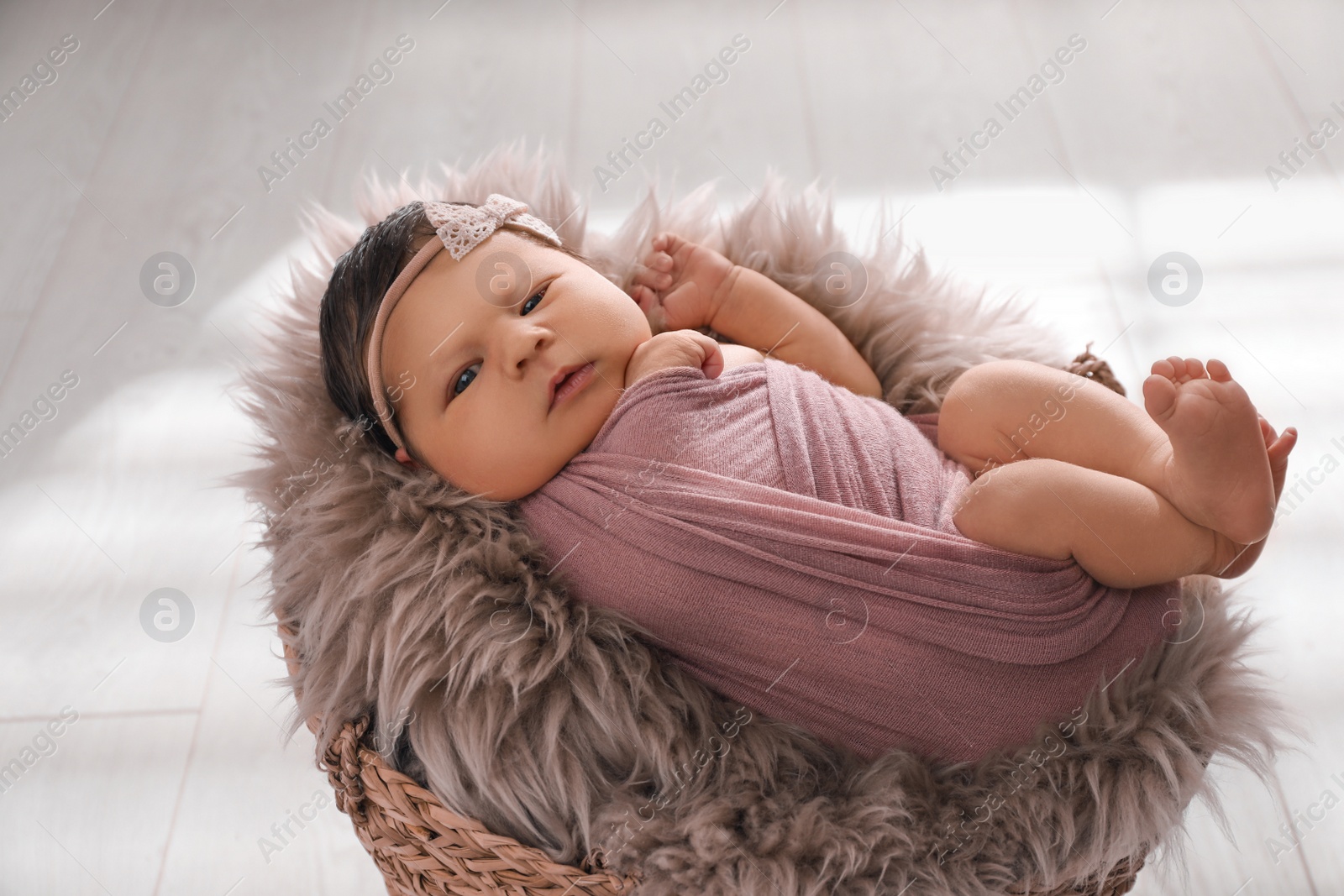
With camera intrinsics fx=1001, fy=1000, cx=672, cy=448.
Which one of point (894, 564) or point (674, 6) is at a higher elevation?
point (674, 6)

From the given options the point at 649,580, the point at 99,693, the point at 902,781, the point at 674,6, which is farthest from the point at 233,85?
the point at 902,781

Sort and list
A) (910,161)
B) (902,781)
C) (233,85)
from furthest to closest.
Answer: (233,85), (910,161), (902,781)

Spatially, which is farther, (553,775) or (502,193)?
(502,193)

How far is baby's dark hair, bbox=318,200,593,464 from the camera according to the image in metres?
1.17

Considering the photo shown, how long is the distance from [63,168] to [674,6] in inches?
63.1

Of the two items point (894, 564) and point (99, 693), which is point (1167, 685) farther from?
point (99, 693)

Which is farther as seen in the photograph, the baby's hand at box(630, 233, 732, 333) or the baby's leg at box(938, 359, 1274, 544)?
the baby's hand at box(630, 233, 732, 333)

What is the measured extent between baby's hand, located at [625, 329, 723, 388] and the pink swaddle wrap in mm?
103

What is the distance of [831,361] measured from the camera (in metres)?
1.38

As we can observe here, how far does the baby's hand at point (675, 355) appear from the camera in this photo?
1170 mm

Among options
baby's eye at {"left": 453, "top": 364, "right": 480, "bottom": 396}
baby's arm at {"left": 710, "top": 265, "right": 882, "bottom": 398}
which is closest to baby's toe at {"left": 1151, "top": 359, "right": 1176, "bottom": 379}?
baby's arm at {"left": 710, "top": 265, "right": 882, "bottom": 398}

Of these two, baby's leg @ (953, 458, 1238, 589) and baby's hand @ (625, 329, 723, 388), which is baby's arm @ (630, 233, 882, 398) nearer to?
baby's hand @ (625, 329, 723, 388)

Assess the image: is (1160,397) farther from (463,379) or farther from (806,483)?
(463,379)

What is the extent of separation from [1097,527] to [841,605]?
27 centimetres
